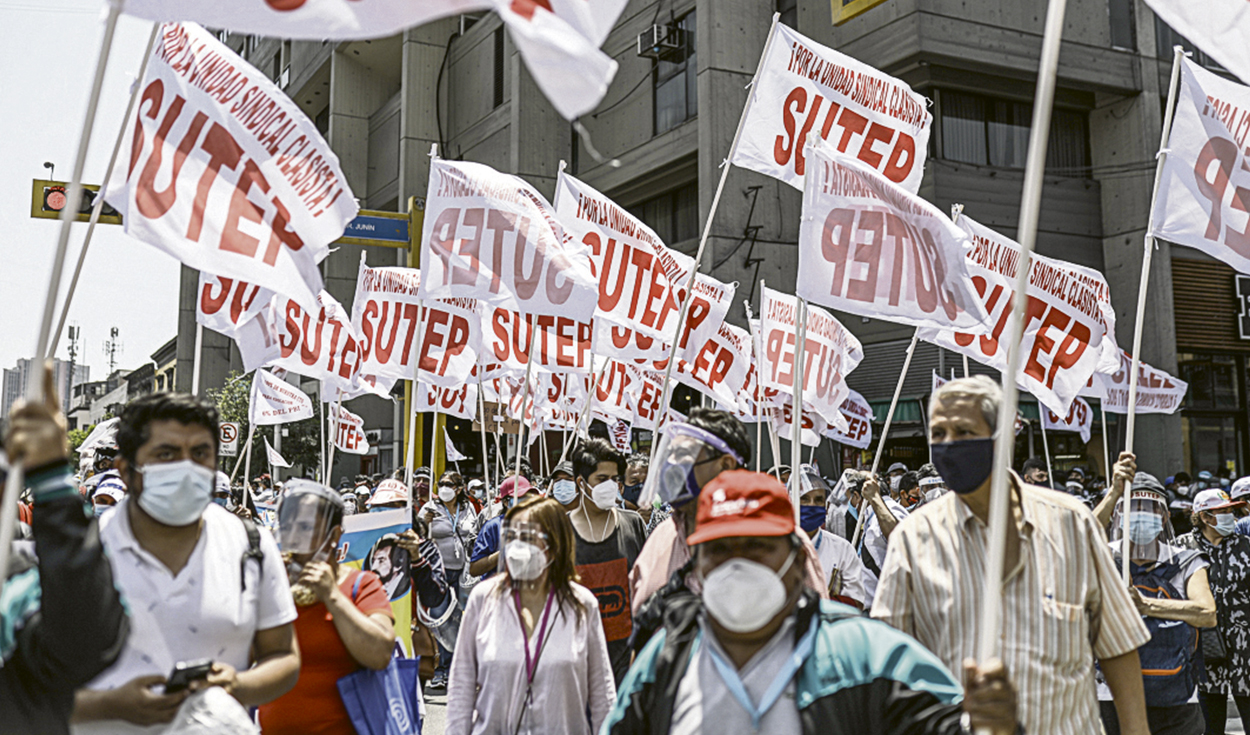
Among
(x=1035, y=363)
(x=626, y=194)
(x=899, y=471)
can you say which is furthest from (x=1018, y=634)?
(x=626, y=194)

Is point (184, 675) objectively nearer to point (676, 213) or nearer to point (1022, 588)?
point (1022, 588)

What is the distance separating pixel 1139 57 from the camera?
2378cm

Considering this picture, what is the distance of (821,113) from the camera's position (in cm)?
787

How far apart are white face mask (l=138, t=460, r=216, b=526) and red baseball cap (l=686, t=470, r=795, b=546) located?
1299 millimetres

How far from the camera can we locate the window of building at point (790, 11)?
24328mm

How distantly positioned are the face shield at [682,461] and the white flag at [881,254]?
7.57 ft

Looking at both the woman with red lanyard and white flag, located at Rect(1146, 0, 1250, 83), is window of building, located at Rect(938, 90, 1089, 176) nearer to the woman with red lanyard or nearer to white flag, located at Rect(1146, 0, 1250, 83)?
white flag, located at Rect(1146, 0, 1250, 83)

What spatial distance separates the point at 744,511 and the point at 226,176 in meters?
2.84

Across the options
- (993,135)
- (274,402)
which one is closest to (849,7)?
(274,402)

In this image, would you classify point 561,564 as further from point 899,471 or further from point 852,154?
point 899,471

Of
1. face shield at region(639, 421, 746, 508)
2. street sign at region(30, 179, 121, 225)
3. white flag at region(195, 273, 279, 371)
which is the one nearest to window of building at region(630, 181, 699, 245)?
street sign at region(30, 179, 121, 225)

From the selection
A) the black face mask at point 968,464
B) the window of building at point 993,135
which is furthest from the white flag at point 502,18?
the window of building at point 993,135

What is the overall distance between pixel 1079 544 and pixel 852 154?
5.25m

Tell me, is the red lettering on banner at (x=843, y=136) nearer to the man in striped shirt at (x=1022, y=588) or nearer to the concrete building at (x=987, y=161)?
the man in striped shirt at (x=1022, y=588)
